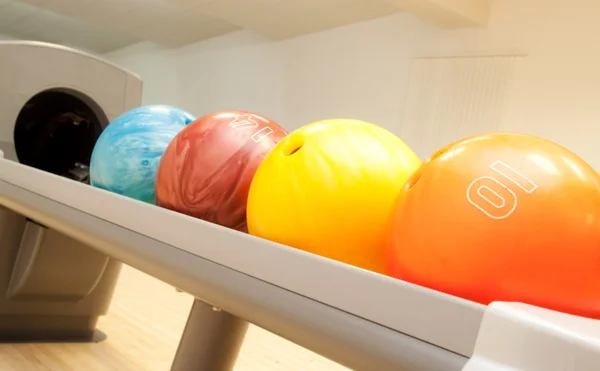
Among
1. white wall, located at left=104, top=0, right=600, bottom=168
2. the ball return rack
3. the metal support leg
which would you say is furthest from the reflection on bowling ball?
white wall, located at left=104, top=0, right=600, bottom=168

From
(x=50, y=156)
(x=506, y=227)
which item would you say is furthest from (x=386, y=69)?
(x=506, y=227)

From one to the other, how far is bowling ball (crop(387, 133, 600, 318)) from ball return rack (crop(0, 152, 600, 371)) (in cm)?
8

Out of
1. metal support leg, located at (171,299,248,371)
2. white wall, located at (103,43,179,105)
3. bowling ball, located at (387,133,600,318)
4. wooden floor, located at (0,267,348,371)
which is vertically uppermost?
bowling ball, located at (387,133,600,318)

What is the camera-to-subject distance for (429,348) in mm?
482

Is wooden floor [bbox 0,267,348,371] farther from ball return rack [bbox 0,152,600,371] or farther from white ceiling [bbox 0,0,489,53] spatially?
white ceiling [bbox 0,0,489,53]

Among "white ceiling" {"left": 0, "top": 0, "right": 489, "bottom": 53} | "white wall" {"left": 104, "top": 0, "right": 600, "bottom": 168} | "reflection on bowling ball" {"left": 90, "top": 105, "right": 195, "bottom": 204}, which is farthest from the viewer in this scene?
"white ceiling" {"left": 0, "top": 0, "right": 489, "bottom": 53}

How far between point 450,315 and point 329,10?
4190 mm

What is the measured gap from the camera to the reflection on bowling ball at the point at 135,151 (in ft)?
3.90

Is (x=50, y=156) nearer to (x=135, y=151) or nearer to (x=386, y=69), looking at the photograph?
(x=135, y=151)

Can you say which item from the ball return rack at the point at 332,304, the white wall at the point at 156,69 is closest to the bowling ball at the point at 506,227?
the ball return rack at the point at 332,304

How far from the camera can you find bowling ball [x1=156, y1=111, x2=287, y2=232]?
38.4 inches

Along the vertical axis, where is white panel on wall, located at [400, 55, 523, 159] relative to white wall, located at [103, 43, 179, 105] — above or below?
above

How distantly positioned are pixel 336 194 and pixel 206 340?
602mm

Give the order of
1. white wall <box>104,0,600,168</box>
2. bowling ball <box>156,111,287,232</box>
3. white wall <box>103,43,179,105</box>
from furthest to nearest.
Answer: white wall <box>103,43,179,105</box> < white wall <box>104,0,600,168</box> < bowling ball <box>156,111,287,232</box>
